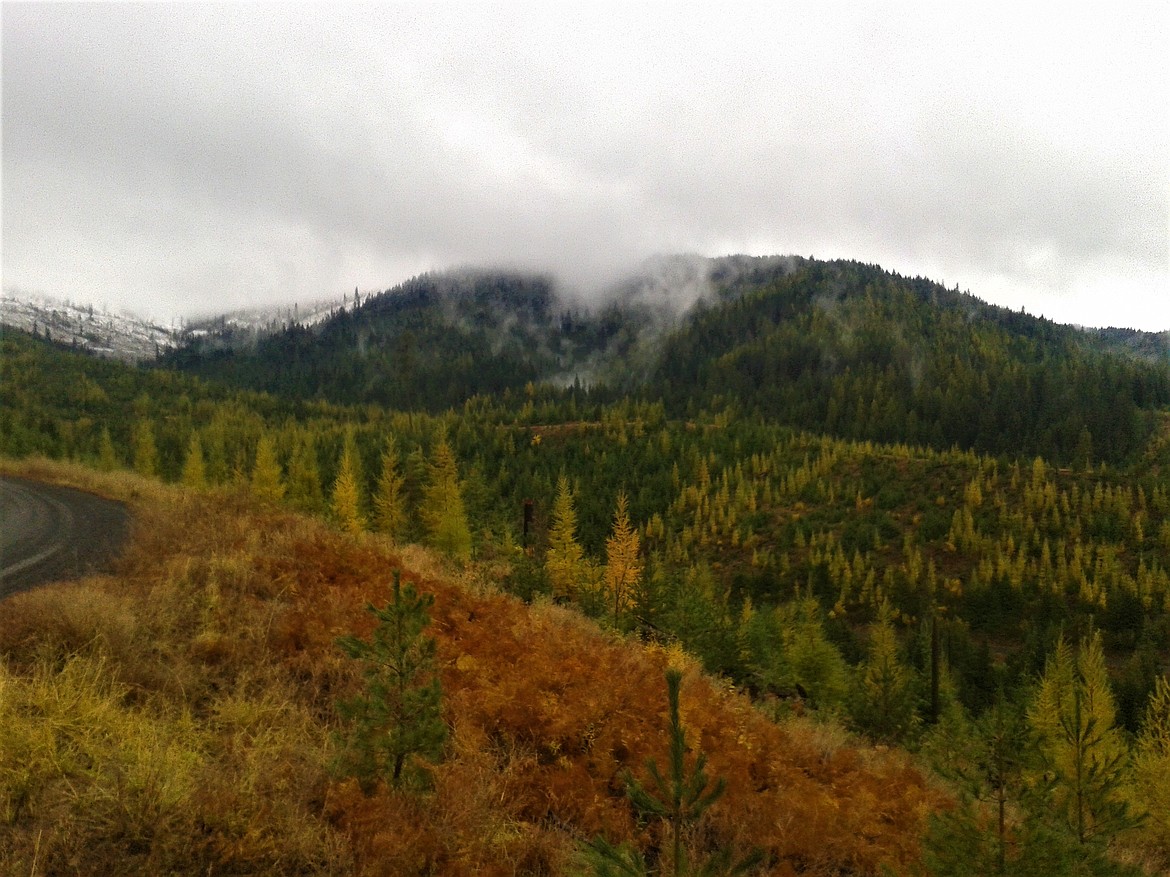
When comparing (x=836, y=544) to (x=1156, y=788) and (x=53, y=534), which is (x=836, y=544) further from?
(x=53, y=534)

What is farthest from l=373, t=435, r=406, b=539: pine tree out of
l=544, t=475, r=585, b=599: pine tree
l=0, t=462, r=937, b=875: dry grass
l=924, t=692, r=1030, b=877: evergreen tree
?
l=924, t=692, r=1030, b=877: evergreen tree

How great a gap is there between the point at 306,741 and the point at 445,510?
35824mm

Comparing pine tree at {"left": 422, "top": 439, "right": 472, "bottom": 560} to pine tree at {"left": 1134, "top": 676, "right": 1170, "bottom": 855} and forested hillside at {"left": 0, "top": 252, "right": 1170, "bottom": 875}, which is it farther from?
pine tree at {"left": 1134, "top": 676, "right": 1170, "bottom": 855}

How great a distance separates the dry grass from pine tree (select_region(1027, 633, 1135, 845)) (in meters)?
1.74

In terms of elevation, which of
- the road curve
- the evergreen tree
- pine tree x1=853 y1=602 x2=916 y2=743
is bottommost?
pine tree x1=853 y1=602 x2=916 y2=743

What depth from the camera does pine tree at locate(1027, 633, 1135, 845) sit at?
7266mm

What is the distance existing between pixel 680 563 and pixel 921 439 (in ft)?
383

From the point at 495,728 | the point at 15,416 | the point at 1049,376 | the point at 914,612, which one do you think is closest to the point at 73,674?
the point at 495,728

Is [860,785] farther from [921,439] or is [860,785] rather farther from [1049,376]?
[1049,376]

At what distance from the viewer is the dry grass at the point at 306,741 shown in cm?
441

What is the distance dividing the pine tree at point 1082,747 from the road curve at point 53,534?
1184cm

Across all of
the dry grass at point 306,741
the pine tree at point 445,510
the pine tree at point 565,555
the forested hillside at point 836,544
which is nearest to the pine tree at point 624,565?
the forested hillside at point 836,544

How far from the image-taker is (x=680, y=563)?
11175 cm

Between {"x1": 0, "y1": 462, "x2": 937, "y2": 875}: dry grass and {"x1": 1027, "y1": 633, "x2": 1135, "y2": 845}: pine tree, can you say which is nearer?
{"x1": 0, "y1": 462, "x2": 937, "y2": 875}: dry grass
